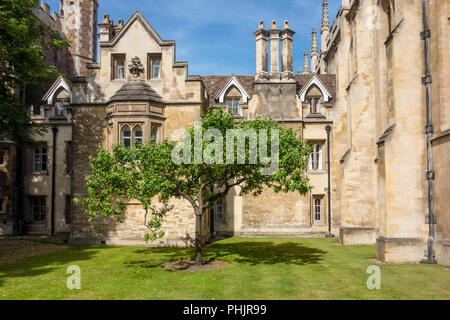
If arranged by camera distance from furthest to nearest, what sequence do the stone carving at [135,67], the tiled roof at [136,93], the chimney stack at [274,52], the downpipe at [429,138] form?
the chimney stack at [274,52] → the stone carving at [135,67] → the tiled roof at [136,93] → the downpipe at [429,138]

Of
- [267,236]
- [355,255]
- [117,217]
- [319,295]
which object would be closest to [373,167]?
[355,255]

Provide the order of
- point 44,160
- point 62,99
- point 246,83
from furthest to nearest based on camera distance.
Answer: point 246,83 < point 62,99 < point 44,160

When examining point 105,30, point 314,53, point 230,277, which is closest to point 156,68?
point 105,30

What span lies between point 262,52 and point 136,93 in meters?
10.8

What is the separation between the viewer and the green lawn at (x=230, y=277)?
939 cm

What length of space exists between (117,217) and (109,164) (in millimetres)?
7435

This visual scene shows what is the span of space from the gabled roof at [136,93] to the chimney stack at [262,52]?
9.12 meters

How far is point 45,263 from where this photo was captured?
14383 millimetres

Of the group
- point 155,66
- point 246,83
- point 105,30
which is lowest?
point 155,66

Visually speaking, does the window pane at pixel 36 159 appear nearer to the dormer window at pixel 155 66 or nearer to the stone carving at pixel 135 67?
the stone carving at pixel 135 67

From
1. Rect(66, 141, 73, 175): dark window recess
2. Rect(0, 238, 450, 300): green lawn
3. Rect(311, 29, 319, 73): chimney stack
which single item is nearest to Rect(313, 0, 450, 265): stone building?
Rect(0, 238, 450, 300): green lawn

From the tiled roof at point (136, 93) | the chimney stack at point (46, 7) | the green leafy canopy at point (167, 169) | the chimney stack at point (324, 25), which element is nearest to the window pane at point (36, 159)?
the tiled roof at point (136, 93)

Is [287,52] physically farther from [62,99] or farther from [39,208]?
[39,208]
